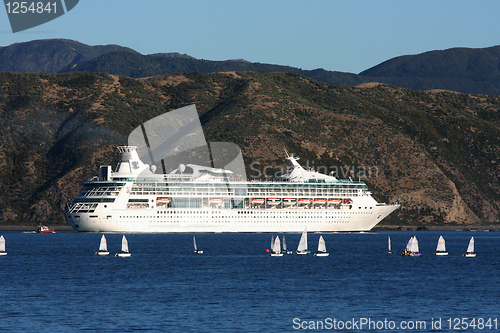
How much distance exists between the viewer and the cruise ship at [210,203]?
108206 millimetres

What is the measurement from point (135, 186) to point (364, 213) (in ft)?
118

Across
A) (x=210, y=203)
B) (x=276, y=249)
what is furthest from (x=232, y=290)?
(x=210, y=203)

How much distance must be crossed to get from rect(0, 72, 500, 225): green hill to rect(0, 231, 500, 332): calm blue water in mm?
74045

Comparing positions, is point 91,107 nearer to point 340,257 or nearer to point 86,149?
point 86,149

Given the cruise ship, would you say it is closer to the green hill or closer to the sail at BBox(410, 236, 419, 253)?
the green hill

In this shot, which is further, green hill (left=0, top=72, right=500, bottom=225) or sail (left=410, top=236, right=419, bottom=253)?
green hill (left=0, top=72, right=500, bottom=225)

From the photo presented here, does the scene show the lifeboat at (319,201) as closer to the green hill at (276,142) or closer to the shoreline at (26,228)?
the green hill at (276,142)

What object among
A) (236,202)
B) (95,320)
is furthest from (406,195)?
(95,320)

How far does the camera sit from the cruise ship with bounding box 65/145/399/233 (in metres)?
108

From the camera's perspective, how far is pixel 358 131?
176m

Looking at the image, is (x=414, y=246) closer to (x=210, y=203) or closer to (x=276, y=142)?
(x=210, y=203)

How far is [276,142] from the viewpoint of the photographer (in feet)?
540

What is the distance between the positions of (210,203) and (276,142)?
5222 centimetres

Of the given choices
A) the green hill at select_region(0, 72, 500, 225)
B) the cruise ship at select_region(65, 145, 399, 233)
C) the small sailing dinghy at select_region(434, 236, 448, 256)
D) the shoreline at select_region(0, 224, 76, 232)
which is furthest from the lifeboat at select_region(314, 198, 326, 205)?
the shoreline at select_region(0, 224, 76, 232)
